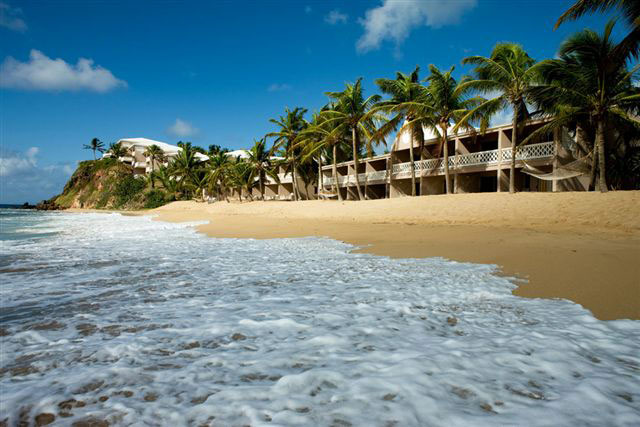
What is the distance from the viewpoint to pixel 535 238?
8586 mm

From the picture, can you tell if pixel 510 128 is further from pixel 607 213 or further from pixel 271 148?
pixel 271 148

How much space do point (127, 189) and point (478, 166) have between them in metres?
64.3

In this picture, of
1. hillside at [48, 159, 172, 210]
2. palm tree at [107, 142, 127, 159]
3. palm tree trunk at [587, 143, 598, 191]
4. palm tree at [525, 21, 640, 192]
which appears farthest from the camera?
palm tree at [107, 142, 127, 159]

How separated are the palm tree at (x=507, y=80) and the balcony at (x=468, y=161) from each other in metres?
2.20

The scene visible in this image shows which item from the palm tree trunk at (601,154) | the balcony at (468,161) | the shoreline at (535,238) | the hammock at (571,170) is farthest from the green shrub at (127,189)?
the palm tree trunk at (601,154)

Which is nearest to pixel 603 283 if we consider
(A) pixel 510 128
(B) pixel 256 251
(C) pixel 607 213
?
(B) pixel 256 251

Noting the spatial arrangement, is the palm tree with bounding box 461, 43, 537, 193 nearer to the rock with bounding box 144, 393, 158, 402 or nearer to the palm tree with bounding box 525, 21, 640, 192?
the palm tree with bounding box 525, 21, 640, 192

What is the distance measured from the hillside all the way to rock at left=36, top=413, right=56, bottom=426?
2388 inches

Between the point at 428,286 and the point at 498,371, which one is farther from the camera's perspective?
the point at 428,286

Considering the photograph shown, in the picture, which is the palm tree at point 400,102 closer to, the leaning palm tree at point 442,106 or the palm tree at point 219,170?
the leaning palm tree at point 442,106

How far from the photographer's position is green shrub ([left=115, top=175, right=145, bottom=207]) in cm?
6372

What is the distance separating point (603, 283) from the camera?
13.9 feet

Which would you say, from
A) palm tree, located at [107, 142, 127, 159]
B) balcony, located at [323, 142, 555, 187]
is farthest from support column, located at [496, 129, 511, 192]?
palm tree, located at [107, 142, 127, 159]

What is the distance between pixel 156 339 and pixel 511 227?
11.8m
